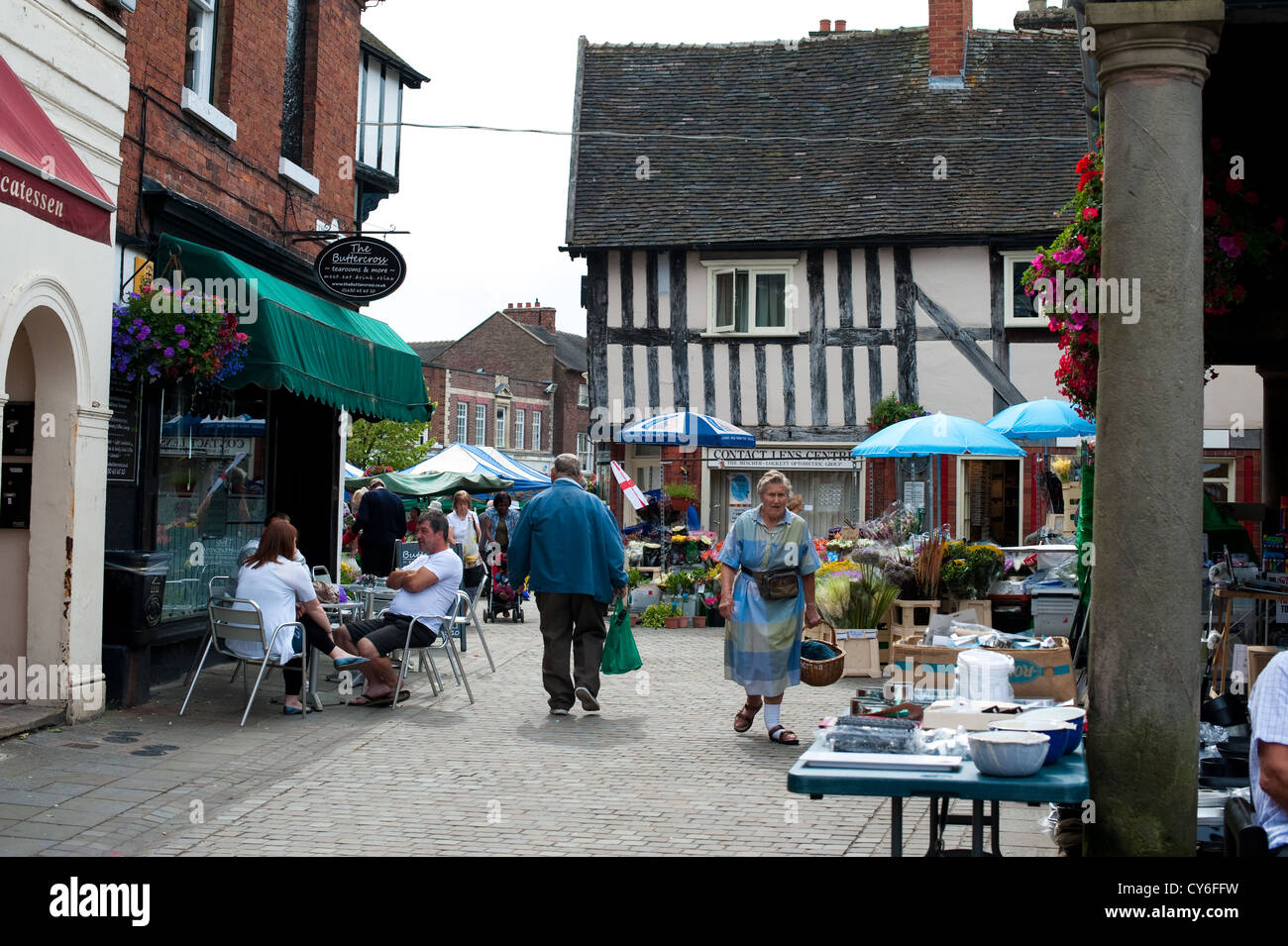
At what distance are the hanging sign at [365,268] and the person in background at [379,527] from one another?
4453 mm

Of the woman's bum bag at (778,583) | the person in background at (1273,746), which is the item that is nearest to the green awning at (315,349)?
the woman's bum bag at (778,583)

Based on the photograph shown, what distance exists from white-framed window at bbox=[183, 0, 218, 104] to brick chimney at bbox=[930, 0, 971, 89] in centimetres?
1521

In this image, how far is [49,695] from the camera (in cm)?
809

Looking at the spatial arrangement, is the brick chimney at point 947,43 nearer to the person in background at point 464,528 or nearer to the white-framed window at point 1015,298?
the white-framed window at point 1015,298

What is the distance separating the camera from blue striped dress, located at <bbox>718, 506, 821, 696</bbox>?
26.9 feet

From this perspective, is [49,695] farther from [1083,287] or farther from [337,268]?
[1083,287]

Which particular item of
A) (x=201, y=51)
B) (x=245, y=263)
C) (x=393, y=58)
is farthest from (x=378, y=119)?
(x=245, y=263)

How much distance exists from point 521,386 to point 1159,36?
53.0m

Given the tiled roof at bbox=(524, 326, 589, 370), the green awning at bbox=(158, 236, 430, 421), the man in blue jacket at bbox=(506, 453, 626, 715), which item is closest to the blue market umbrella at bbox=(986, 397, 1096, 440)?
the man in blue jacket at bbox=(506, 453, 626, 715)
